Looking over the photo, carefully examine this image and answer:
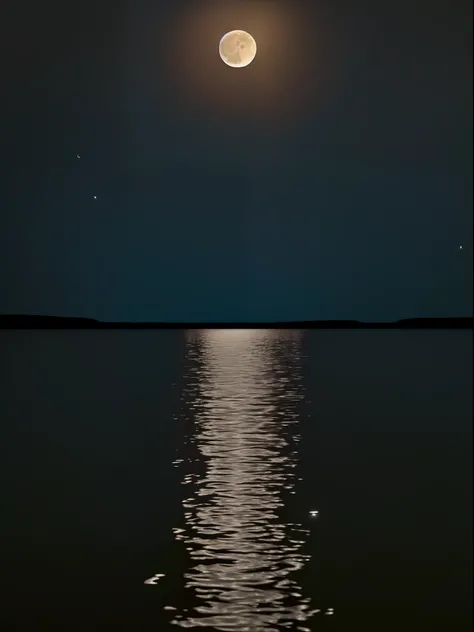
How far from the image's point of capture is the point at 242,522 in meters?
Result: 15.1

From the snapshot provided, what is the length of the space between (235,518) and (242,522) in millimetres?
290

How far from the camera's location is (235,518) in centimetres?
1534

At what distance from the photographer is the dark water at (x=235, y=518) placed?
11.1m

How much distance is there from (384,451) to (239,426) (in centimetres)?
529

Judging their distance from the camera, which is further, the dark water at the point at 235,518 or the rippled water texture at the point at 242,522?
the dark water at the point at 235,518

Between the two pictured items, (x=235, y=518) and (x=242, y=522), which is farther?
(x=235, y=518)

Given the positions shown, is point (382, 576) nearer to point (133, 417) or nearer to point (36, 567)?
point (36, 567)

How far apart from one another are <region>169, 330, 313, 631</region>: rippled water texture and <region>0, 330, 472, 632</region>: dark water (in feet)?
0.13

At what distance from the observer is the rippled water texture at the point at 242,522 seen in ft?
35.6

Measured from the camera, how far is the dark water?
36.4ft

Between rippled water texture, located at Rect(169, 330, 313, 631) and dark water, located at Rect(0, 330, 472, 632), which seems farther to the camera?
dark water, located at Rect(0, 330, 472, 632)

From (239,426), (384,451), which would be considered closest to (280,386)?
(239,426)

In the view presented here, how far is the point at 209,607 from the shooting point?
10828 mm

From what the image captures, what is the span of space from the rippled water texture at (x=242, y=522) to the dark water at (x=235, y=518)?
0.04 m
